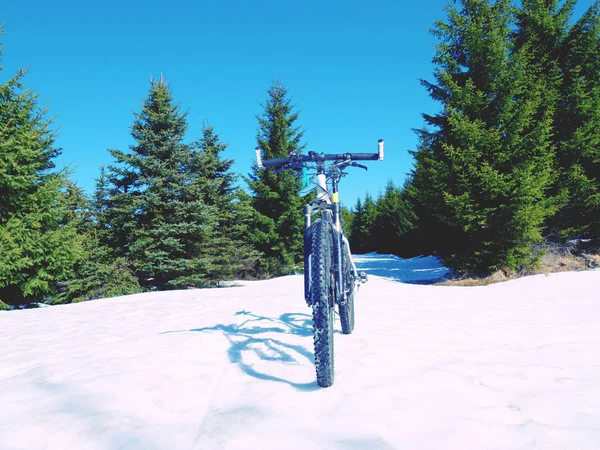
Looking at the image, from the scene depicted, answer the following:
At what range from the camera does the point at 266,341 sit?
326cm

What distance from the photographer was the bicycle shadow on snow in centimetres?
254

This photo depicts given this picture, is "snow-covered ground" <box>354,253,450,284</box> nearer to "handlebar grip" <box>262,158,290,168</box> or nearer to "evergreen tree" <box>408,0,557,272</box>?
"evergreen tree" <box>408,0,557,272</box>

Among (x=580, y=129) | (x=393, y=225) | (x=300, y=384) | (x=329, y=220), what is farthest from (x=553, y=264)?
(x=393, y=225)

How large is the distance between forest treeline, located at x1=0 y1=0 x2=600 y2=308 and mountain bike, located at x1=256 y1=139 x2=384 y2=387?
6823mm

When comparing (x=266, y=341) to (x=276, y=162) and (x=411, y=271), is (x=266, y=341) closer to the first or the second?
(x=276, y=162)

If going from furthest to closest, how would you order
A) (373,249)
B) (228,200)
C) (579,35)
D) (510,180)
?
(373,249) < (228,200) < (579,35) < (510,180)

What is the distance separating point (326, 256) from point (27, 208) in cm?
904

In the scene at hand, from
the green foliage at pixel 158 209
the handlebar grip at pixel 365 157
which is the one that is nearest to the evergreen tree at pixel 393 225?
the green foliage at pixel 158 209

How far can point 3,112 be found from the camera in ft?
25.7

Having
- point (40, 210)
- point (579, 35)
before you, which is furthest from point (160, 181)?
point (579, 35)

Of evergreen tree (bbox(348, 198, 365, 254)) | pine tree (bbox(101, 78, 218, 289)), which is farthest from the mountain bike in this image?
evergreen tree (bbox(348, 198, 365, 254))

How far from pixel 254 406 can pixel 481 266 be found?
9.38 m

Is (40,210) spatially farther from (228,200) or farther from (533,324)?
(533,324)

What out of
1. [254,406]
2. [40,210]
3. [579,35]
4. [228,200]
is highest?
[579,35]
